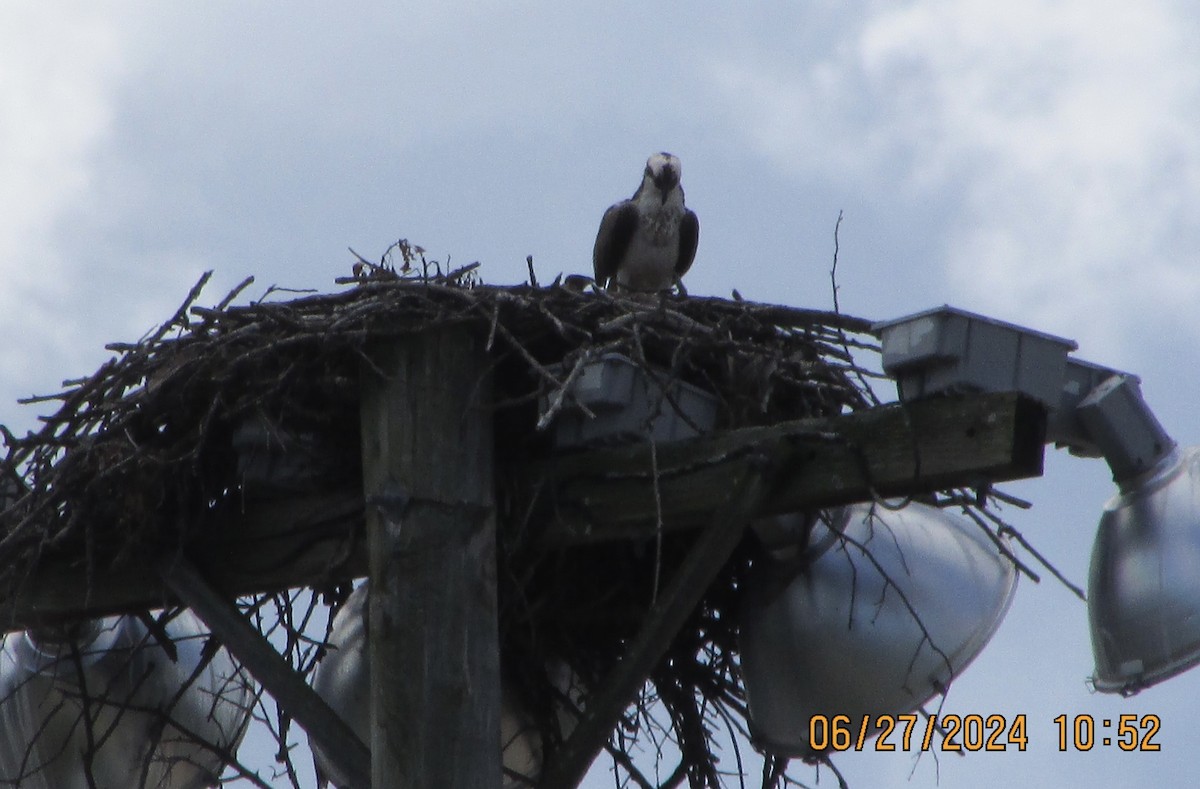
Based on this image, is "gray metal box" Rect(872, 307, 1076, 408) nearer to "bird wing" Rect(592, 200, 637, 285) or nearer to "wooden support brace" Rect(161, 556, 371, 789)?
"wooden support brace" Rect(161, 556, 371, 789)

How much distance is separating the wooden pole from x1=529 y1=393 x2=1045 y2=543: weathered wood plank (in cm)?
22

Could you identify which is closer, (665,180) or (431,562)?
(431,562)

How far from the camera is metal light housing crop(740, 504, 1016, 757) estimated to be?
166 inches

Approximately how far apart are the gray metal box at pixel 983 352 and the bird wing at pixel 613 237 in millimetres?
3858

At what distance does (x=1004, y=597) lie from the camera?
14.1 ft

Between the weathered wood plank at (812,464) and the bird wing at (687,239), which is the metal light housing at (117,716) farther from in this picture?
the bird wing at (687,239)

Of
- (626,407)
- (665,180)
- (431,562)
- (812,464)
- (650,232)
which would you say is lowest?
(431,562)

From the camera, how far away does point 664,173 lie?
7.74 m

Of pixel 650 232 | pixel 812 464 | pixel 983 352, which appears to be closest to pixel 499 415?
pixel 812 464

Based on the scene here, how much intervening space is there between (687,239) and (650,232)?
0.78ft

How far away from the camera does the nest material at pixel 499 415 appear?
4555 mm

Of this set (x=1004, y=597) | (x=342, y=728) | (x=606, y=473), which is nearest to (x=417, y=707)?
(x=342, y=728)

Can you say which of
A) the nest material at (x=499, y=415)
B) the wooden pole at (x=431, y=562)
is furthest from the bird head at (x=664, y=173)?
the wooden pole at (x=431, y=562)

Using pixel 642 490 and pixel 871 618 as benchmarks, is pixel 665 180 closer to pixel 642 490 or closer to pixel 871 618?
pixel 642 490
